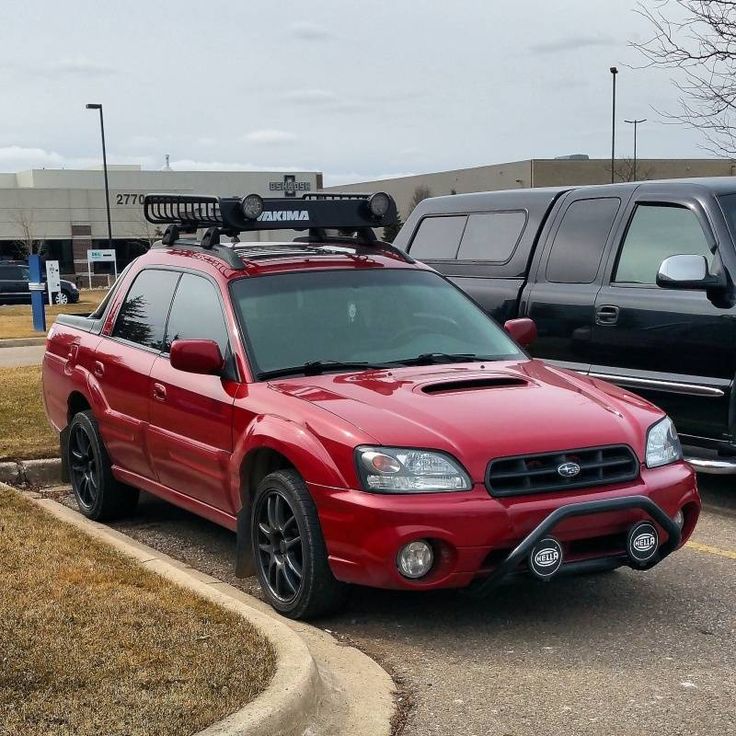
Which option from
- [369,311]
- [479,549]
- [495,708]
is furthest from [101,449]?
[495,708]

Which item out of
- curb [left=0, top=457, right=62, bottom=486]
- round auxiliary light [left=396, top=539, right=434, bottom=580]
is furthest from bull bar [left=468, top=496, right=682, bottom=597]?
curb [left=0, top=457, right=62, bottom=486]

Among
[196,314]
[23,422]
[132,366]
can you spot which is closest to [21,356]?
[23,422]

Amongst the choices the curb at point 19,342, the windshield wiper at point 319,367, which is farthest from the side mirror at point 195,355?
the curb at point 19,342

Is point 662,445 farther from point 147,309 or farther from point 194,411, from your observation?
point 147,309

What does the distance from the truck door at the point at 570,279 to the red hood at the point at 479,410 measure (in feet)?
7.91

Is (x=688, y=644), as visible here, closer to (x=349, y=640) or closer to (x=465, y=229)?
(x=349, y=640)

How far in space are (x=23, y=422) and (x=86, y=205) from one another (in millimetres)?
58844

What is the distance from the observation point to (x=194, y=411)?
237 inches

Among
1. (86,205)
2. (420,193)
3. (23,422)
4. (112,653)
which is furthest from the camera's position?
(86,205)

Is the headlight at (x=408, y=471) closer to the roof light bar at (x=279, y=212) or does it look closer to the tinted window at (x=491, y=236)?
the roof light bar at (x=279, y=212)

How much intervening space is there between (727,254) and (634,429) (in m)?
2.58

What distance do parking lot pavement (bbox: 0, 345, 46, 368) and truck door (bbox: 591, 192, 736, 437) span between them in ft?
35.9

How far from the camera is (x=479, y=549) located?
4.75 m

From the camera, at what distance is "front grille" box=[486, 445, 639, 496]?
15.8ft
